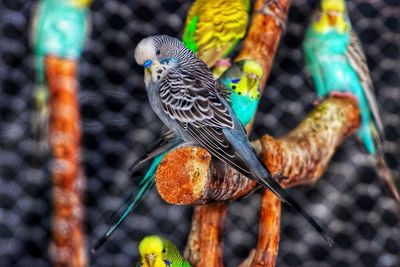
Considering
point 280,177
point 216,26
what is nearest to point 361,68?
point 216,26

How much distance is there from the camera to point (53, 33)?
4.93 ft

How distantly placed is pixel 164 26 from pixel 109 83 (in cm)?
24

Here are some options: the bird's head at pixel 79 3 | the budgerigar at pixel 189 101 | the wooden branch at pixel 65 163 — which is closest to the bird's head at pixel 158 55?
the budgerigar at pixel 189 101

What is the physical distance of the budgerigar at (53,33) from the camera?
58.1 inches

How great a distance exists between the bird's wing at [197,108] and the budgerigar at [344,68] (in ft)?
2.33

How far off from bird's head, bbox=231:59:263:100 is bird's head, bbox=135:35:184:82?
0.39 ft

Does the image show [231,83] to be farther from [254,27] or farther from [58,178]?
[58,178]

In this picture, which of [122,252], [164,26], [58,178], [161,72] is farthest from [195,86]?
[122,252]

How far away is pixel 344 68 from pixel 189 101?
818 millimetres

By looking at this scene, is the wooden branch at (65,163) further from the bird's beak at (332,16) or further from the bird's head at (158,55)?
the bird's beak at (332,16)

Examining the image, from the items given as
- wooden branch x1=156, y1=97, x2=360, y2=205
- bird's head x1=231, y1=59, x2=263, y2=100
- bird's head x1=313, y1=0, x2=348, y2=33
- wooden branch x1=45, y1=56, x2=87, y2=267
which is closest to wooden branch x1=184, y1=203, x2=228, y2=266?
wooden branch x1=156, y1=97, x2=360, y2=205

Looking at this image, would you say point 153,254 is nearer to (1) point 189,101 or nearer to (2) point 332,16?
(1) point 189,101

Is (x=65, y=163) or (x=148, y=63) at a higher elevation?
(x=148, y=63)

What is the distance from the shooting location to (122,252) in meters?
1.73
